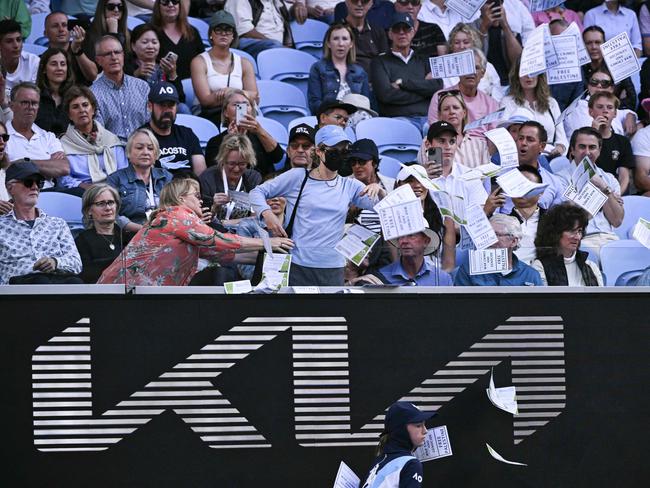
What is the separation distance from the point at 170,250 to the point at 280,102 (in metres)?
4.47

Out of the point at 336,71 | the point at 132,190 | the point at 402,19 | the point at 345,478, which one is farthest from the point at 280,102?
the point at 345,478

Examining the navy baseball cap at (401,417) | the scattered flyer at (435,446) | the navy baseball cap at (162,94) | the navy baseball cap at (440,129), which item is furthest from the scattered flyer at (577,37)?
the navy baseball cap at (401,417)

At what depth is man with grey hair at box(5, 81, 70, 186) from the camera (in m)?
9.51

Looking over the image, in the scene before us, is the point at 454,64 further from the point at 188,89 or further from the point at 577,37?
the point at 188,89

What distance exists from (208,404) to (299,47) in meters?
6.12

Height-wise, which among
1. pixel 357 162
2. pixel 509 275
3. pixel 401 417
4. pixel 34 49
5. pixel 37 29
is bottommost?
pixel 401 417

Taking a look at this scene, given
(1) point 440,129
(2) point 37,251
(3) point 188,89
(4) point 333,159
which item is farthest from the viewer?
(3) point 188,89

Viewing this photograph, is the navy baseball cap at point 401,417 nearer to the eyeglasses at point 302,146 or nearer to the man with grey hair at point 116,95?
the eyeglasses at point 302,146

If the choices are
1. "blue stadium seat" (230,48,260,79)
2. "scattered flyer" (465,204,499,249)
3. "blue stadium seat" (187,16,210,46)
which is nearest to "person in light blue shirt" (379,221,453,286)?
"scattered flyer" (465,204,499,249)

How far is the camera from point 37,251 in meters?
7.19

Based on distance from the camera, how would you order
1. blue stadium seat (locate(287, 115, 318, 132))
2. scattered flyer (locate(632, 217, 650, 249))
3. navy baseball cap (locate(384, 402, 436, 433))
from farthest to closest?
blue stadium seat (locate(287, 115, 318, 132)) < scattered flyer (locate(632, 217, 650, 249)) < navy baseball cap (locate(384, 402, 436, 433))

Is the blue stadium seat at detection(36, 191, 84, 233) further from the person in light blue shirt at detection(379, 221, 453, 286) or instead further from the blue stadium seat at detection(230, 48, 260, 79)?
the blue stadium seat at detection(230, 48, 260, 79)

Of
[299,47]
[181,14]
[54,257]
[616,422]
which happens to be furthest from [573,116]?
[54,257]

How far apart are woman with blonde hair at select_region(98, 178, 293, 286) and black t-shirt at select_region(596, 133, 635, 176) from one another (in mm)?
4706
